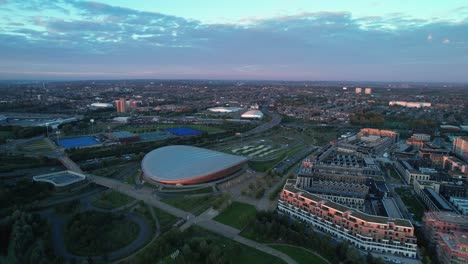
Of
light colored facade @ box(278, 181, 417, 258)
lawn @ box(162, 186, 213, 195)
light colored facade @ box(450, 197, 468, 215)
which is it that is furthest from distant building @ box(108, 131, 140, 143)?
light colored facade @ box(450, 197, 468, 215)

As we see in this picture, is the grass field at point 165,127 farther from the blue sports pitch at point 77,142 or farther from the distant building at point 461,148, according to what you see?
the distant building at point 461,148

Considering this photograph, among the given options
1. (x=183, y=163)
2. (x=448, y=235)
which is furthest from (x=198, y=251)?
(x=448, y=235)

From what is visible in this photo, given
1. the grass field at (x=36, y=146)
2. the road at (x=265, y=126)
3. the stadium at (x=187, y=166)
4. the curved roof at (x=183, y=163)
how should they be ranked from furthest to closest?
the road at (x=265, y=126) < the grass field at (x=36, y=146) < the curved roof at (x=183, y=163) < the stadium at (x=187, y=166)

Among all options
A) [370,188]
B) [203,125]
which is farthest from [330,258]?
[203,125]

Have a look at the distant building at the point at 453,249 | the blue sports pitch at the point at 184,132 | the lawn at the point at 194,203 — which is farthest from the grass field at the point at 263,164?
the distant building at the point at 453,249

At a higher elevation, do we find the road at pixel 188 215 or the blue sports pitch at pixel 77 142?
the blue sports pitch at pixel 77 142

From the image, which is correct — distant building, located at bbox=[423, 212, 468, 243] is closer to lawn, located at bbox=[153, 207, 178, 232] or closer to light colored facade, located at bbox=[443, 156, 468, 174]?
light colored facade, located at bbox=[443, 156, 468, 174]
